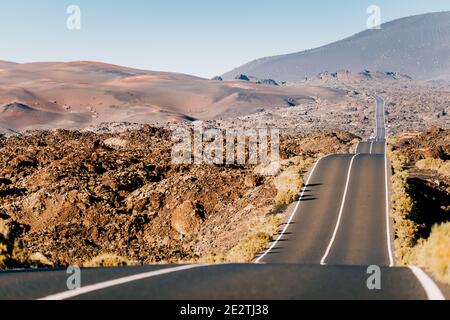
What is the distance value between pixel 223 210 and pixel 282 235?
12668 millimetres

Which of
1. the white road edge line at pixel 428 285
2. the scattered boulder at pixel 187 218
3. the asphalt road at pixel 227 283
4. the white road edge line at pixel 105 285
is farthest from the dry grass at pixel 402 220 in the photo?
the white road edge line at pixel 105 285

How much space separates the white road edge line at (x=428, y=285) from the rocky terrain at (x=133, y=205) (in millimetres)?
23649

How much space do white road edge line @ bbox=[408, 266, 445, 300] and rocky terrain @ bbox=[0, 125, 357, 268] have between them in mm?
23649

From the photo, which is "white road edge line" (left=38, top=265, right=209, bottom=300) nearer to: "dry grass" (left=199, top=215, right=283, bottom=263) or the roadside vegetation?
the roadside vegetation

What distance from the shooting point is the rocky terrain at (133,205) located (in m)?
41.5

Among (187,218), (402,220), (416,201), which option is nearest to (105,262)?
(402,220)

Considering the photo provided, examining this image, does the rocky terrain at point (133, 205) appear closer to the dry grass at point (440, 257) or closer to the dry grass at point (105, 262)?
the dry grass at point (105, 262)

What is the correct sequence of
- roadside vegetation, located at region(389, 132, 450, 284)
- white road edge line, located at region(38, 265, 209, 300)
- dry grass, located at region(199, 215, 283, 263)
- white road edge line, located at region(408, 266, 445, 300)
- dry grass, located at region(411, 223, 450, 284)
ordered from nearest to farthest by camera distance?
white road edge line, located at region(38, 265, 209, 300) → white road edge line, located at region(408, 266, 445, 300) → dry grass, located at region(411, 223, 450, 284) → dry grass, located at region(199, 215, 283, 263) → roadside vegetation, located at region(389, 132, 450, 284)

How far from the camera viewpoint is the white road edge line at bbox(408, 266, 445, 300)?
7.57 m

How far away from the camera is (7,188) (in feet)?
190

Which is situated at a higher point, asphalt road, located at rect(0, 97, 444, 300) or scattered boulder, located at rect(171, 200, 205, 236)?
asphalt road, located at rect(0, 97, 444, 300)

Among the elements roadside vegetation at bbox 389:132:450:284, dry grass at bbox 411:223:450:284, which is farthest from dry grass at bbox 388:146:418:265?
dry grass at bbox 411:223:450:284

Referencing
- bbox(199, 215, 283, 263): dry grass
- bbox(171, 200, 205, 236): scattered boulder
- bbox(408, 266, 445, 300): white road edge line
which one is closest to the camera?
bbox(408, 266, 445, 300): white road edge line

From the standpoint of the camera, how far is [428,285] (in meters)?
8.41
